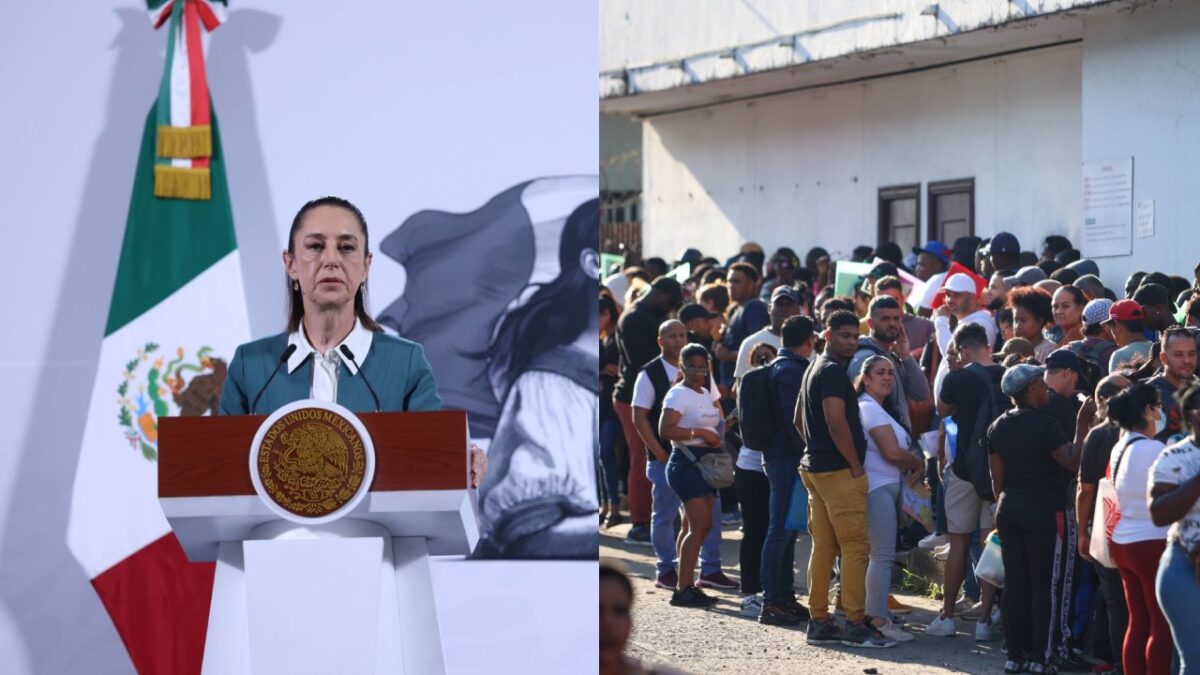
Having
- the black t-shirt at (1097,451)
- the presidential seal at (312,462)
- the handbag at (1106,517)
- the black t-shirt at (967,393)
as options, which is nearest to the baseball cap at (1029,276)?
the black t-shirt at (967,393)

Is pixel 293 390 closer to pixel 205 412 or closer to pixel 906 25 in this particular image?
pixel 205 412

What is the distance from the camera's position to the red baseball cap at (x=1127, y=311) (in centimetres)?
926

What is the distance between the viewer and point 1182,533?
7.02 metres

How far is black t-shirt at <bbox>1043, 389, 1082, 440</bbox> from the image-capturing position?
28.6 feet

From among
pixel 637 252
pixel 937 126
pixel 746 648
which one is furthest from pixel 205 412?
pixel 637 252

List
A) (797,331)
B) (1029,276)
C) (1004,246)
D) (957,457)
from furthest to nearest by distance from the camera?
1. (1004,246)
2. (1029,276)
3. (797,331)
4. (957,457)

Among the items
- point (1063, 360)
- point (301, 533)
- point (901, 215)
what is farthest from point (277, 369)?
point (901, 215)

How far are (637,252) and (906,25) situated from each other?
9.41 m

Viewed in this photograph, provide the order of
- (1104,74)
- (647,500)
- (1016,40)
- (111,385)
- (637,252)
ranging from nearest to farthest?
(111,385) → (647,500) → (1104,74) → (1016,40) → (637,252)

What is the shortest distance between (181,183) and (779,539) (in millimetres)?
5402

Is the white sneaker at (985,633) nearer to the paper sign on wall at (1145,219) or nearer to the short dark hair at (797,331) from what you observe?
the short dark hair at (797,331)

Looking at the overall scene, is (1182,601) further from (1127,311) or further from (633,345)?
(633,345)

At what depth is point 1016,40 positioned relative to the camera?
1688 cm

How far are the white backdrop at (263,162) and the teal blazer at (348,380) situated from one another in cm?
116
